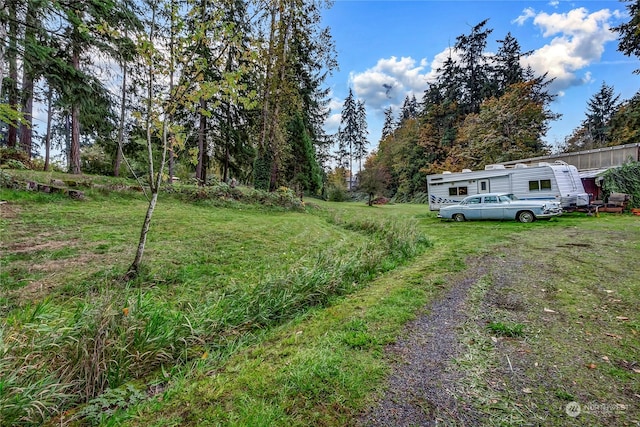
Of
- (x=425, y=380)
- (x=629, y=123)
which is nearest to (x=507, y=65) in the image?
(x=629, y=123)

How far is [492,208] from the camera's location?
39.6ft

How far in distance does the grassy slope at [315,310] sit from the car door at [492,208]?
13.4 feet

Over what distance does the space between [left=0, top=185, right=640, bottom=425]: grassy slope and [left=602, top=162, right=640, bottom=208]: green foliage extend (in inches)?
310

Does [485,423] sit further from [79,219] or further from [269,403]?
[79,219]

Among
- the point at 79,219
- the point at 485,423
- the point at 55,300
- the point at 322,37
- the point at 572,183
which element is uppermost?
the point at 322,37

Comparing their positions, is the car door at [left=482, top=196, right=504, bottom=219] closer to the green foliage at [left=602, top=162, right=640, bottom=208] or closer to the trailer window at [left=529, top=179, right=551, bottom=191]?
the trailer window at [left=529, top=179, right=551, bottom=191]

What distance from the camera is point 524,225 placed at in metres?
10.6

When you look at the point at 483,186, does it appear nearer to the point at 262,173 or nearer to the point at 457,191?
the point at 457,191

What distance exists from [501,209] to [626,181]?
23.4ft

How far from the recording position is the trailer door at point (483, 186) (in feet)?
47.2

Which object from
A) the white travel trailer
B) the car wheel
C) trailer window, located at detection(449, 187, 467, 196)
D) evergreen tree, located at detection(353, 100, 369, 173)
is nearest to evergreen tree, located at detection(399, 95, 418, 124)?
evergreen tree, located at detection(353, 100, 369, 173)

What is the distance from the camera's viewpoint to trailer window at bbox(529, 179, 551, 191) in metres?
12.3

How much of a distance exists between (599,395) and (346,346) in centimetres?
188

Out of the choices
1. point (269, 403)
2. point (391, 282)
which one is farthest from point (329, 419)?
point (391, 282)
